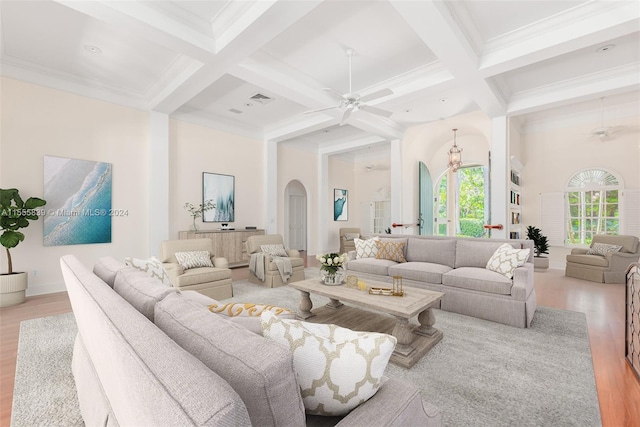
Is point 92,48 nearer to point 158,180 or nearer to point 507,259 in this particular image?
point 158,180

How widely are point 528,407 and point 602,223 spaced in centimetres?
650

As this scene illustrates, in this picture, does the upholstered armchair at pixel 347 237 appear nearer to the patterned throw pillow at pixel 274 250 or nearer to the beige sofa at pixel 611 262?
the patterned throw pillow at pixel 274 250

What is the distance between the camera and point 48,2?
2848 mm

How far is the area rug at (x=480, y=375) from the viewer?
1.75m

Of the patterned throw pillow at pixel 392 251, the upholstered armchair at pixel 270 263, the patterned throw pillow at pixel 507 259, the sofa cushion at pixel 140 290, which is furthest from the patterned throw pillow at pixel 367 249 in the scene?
the sofa cushion at pixel 140 290

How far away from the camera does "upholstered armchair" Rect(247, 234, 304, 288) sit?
465 centimetres

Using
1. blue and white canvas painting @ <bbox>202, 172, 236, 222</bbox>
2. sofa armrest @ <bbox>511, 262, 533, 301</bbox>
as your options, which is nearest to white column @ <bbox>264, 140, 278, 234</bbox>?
blue and white canvas painting @ <bbox>202, 172, 236, 222</bbox>

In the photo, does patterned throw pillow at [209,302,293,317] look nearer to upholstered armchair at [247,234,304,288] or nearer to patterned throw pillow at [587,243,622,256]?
upholstered armchair at [247,234,304,288]

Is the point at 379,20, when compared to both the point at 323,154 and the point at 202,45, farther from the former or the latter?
the point at 323,154

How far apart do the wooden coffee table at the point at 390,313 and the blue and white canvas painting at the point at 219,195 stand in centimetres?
361

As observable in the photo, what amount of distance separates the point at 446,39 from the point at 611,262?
16.5ft

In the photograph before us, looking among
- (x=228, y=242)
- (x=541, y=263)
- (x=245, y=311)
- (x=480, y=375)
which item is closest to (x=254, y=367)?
(x=245, y=311)

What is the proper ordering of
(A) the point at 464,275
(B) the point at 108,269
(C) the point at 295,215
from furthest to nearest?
(C) the point at 295,215 < (A) the point at 464,275 < (B) the point at 108,269

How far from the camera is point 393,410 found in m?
0.98
